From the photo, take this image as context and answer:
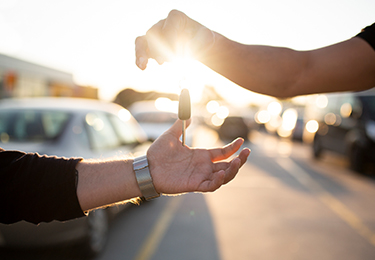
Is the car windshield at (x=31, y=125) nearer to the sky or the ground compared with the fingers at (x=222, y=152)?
nearer to the ground

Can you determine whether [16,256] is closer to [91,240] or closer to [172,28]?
[91,240]

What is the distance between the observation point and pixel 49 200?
4.81ft

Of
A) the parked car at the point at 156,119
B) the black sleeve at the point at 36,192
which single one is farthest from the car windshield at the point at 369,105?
the black sleeve at the point at 36,192

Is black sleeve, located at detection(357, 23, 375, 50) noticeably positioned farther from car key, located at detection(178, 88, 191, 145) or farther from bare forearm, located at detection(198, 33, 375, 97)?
car key, located at detection(178, 88, 191, 145)

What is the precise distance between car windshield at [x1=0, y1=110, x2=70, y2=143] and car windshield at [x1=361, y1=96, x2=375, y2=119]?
9415 mm

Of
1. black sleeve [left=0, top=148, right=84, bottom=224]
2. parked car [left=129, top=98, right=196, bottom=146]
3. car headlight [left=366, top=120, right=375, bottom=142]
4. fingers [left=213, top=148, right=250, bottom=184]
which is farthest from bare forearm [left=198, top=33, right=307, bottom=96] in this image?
car headlight [left=366, top=120, right=375, bottom=142]

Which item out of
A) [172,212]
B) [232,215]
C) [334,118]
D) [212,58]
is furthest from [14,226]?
[334,118]

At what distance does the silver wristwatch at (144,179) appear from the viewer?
1554 millimetres

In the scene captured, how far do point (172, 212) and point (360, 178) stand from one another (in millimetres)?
6567

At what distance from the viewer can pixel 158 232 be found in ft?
15.8

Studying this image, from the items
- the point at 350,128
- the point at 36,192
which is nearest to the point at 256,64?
the point at 36,192

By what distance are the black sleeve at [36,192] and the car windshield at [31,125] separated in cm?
232

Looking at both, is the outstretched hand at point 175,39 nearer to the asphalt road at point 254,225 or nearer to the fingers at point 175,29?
the fingers at point 175,29

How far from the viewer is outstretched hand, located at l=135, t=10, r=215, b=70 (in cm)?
145
